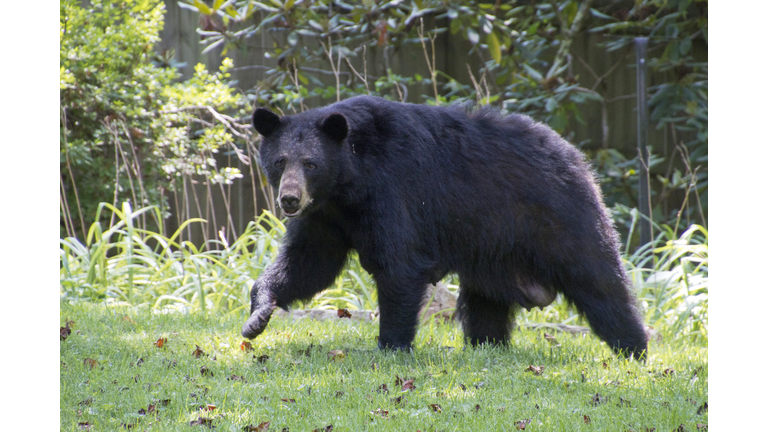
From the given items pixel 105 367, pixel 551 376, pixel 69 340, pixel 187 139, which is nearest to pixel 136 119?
pixel 187 139

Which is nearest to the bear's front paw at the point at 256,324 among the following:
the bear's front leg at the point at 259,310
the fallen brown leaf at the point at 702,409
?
the bear's front leg at the point at 259,310

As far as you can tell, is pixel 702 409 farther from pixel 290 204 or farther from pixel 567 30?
pixel 567 30

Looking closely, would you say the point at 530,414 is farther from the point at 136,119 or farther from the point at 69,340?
the point at 136,119

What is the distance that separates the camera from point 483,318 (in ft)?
15.8

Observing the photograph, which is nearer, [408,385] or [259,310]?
[408,385]

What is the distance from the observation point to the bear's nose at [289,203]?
3.84m

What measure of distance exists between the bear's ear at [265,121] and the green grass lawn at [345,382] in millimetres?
1334

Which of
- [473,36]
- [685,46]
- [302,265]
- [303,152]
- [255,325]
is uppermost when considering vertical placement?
[473,36]

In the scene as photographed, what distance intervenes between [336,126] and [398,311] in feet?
3.76

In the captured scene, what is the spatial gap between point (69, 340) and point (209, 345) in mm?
824

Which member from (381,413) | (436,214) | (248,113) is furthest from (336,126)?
(248,113)

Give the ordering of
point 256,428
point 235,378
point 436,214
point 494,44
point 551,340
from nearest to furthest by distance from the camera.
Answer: point 256,428 < point 235,378 < point 436,214 < point 551,340 < point 494,44

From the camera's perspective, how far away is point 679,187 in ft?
25.3

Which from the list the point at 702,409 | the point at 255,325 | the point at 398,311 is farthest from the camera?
the point at 398,311
